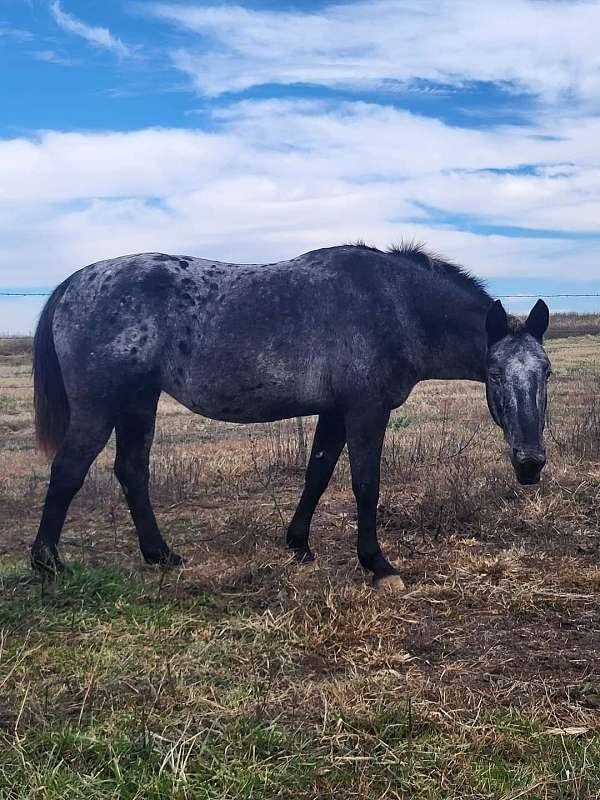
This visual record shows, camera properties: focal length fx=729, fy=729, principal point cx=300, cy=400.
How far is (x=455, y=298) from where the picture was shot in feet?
17.3

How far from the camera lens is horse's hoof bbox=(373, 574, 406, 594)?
4.73m

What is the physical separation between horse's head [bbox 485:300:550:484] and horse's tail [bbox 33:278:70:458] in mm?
3068

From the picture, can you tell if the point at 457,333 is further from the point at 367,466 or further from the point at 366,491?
the point at 366,491

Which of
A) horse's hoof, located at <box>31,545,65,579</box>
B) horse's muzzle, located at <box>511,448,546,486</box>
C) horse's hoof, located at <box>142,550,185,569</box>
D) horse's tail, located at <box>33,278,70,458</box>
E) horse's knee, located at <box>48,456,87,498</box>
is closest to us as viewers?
horse's muzzle, located at <box>511,448,546,486</box>

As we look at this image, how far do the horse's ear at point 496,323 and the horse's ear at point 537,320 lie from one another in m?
0.16

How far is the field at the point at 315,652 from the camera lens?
2629mm

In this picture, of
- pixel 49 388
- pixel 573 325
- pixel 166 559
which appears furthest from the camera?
pixel 573 325

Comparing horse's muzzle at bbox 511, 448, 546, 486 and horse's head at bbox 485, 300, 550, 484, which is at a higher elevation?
horse's head at bbox 485, 300, 550, 484

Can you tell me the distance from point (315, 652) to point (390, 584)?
1196 mm

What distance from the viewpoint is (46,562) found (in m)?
4.82

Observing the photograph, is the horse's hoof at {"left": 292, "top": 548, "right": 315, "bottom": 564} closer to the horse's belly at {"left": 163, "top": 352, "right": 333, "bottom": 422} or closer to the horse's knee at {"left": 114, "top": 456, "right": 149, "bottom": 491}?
the horse's belly at {"left": 163, "top": 352, "right": 333, "bottom": 422}

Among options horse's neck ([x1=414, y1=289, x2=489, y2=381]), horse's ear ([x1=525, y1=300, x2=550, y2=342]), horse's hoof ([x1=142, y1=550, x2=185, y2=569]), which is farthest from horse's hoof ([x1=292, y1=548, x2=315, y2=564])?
horse's ear ([x1=525, y1=300, x2=550, y2=342])

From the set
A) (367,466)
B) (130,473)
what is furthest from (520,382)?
(130,473)

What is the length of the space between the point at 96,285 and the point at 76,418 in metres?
0.96
